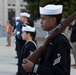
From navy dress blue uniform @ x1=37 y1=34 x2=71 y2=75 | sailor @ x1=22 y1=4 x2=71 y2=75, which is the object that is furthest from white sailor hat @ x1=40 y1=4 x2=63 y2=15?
navy dress blue uniform @ x1=37 y1=34 x2=71 y2=75

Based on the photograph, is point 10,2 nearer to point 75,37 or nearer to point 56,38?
point 75,37

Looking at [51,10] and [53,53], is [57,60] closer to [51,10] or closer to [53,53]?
[53,53]

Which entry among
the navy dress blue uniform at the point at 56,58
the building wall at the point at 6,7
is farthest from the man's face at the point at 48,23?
the building wall at the point at 6,7

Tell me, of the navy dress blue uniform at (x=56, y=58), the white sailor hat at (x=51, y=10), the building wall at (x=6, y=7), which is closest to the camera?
the navy dress blue uniform at (x=56, y=58)

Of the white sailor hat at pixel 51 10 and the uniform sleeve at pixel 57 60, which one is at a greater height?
the white sailor hat at pixel 51 10

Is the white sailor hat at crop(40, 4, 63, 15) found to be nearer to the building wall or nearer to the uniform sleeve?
the uniform sleeve

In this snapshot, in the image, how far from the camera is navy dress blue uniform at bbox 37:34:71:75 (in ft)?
9.05

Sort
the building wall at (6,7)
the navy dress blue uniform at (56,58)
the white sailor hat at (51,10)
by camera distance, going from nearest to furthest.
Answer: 1. the navy dress blue uniform at (56,58)
2. the white sailor hat at (51,10)
3. the building wall at (6,7)

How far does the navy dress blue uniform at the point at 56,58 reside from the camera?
2.76m

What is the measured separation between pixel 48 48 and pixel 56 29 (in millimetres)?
183

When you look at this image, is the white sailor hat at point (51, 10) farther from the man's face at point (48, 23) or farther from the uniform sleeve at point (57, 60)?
the uniform sleeve at point (57, 60)

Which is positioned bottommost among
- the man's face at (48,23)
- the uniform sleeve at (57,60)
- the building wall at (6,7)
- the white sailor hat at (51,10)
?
the building wall at (6,7)

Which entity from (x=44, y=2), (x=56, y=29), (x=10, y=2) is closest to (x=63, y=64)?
(x=56, y=29)

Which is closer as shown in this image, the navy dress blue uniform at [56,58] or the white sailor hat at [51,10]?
the navy dress blue uniform at [56,58]
